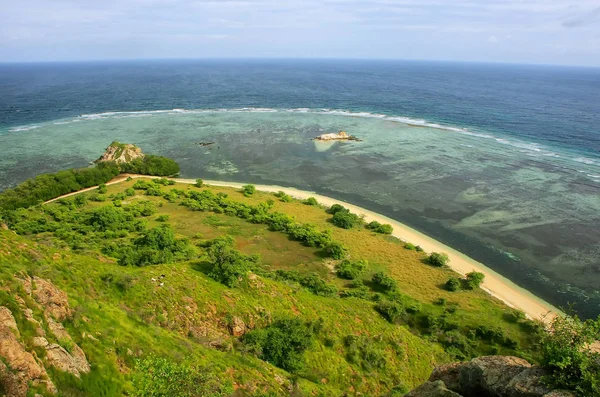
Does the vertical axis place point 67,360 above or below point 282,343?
above

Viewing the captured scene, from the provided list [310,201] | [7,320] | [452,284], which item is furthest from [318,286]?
[7,320]

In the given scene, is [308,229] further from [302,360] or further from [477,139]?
[477,139]

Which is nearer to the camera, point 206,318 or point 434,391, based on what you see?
point 434,391

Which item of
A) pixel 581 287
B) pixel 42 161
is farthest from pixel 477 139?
pixel 42 161

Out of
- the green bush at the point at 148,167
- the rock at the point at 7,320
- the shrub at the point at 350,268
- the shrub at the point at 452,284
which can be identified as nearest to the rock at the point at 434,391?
the rock at the point at 7,320

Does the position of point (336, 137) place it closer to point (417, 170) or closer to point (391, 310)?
point (417, 170)
